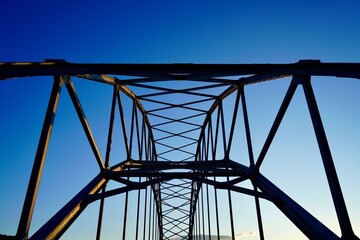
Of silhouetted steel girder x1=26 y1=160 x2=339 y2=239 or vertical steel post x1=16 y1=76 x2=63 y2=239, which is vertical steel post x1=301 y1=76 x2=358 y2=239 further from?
vertical steel post x1=16 y1=76 x2=63 y2=239

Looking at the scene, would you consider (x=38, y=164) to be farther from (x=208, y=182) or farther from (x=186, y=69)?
(x=208, y=182)

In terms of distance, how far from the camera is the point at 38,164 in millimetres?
5273

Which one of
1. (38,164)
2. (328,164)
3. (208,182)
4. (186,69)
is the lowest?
(328,164)

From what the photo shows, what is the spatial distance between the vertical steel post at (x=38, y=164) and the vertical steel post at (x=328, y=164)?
5625mm

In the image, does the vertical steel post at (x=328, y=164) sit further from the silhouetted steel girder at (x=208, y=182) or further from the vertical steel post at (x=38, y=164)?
the vertical steel post at (x=38, y=164)

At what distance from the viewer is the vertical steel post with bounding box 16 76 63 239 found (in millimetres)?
4812

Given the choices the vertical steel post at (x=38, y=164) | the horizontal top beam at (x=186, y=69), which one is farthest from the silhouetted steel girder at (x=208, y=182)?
the horizontal top beam at (x=186, y=69)

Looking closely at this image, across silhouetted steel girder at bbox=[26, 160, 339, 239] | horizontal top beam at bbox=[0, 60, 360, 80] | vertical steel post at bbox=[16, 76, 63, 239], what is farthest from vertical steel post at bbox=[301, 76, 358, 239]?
vertical steel post at bbox=[16, 76, 63, 239]

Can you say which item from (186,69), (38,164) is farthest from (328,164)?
(38,164)

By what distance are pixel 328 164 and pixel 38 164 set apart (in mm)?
5775

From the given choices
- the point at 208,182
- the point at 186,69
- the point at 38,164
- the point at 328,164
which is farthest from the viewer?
the point at 208,182

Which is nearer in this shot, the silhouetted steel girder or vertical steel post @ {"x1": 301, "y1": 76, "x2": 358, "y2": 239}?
vertical steel post @ {"x1": 301, "y1": 76, "x2": 358, "y2": 239}

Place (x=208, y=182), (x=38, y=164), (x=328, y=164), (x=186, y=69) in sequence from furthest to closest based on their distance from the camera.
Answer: (x=208, y=182) → (x=186, y=69) → (x=38, y=164) → (x=328, y=164)

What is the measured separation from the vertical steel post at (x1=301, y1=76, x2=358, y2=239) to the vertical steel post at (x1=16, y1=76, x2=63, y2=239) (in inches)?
221
